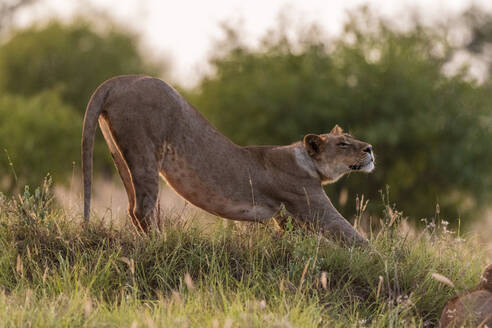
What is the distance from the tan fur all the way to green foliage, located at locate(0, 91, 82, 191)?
13.6 metres

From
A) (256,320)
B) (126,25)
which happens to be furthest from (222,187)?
(126,25)

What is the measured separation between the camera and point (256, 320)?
17.3 feet

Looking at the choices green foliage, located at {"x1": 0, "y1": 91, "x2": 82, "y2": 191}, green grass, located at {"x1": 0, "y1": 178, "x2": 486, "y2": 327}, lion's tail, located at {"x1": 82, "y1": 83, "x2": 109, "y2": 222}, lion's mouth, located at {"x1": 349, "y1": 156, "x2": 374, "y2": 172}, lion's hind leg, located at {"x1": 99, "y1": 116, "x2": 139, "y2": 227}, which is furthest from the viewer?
green foliage, located at {"x1": 0, "y1": 91, "x2": 82, "y2": 191}

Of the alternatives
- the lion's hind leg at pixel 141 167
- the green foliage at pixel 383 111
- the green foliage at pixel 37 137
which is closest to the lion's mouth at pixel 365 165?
the lion's hind leg at pixel 141 167

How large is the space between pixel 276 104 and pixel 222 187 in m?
9.66

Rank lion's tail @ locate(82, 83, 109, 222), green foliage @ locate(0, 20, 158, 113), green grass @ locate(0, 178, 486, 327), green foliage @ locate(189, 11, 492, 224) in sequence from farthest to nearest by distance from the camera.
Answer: green foliage @ locate(0, 20, 158, 113)
green foliage @ locate(189, 11, 492, 224)
lion's tail @ locate(82, 83, 109, 222)
green grass @ locate(0, 178, 486, 327)

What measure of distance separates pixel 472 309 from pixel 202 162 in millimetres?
2584

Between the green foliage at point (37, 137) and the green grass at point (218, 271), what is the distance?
11.5m

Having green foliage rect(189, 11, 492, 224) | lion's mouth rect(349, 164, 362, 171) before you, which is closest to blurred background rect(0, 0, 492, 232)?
green foliage rect(189, 11, 492, 224)

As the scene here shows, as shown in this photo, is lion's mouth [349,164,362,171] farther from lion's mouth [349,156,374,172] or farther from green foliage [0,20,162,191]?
green foliage [0,20,162,191]

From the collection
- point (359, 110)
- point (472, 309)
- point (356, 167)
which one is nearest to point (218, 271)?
point (356, 167)

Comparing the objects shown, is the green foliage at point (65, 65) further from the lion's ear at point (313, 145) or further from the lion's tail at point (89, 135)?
the lion's tail at point (89, 135)

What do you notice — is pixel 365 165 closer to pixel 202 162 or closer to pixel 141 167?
pixel 202 162

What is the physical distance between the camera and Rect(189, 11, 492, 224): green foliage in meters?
16.5
